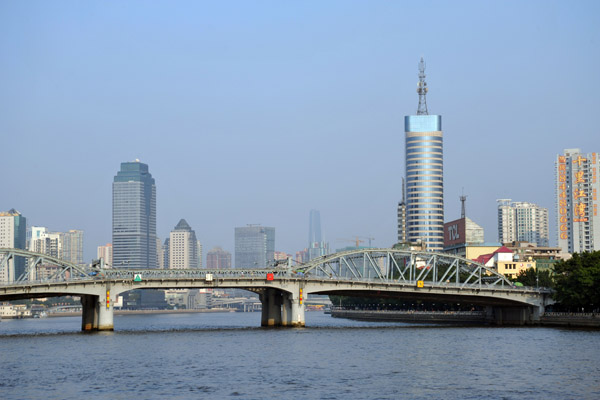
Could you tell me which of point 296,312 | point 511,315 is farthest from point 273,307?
point 511,315

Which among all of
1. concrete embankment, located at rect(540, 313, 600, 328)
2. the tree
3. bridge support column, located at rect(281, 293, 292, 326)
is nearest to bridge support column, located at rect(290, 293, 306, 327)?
bridge support column, located at rect(281, 293, 292, 326)

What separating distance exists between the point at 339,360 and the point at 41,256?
6301 cm

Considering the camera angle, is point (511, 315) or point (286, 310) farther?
point (511, 315)

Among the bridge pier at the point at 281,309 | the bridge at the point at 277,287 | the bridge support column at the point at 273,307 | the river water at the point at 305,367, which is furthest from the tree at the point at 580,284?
the bridge support column at the point at 273,307

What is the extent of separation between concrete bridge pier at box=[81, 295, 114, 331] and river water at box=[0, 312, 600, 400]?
13107mm

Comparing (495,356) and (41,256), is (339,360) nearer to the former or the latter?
(495,356)

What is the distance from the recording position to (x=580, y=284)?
147500 mm

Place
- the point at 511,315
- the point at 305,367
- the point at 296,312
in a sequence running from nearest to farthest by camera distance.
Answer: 1. the point at 305,367
2. the point at 296,312
3. the point at 511,315

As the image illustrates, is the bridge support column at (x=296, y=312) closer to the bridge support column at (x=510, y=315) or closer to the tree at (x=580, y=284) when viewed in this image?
the bridge support column at (x=510, y=315)

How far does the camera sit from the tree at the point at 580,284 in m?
145

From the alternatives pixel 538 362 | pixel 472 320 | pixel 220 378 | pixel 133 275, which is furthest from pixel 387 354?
pixel 472 320

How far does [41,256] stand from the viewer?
137 metres

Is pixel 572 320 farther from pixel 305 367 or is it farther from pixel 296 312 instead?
pixel 305 367

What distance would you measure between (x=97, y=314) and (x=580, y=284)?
246 feet
